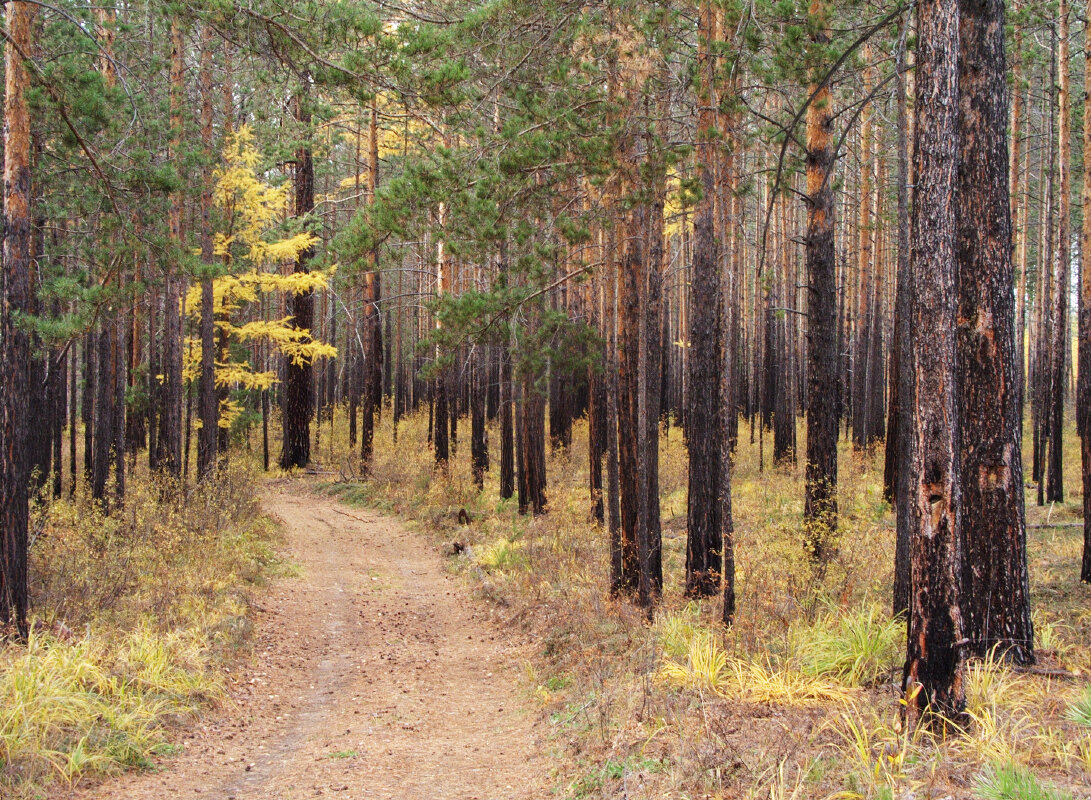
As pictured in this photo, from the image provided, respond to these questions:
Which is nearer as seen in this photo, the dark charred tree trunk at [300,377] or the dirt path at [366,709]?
the dirt path at [366,709]

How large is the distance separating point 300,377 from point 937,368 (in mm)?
20801

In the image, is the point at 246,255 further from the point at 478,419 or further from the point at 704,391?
the point at 704,391

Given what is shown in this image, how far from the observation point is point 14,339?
703cm

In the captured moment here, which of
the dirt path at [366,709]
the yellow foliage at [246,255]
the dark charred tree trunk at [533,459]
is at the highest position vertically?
the yellow foliage at [246,255]

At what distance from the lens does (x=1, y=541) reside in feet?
22.8

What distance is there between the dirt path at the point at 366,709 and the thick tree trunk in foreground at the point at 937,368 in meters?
2.92

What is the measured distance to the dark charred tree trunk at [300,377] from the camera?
2183cm

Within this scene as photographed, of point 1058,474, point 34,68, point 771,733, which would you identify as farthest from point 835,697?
point 1058,474

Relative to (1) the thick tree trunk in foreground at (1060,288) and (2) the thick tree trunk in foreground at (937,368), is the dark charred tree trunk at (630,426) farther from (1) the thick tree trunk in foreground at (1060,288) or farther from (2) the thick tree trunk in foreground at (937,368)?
(1) the thick tree trunk in foreground at (1060,288)

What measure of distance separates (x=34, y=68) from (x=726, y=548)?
7.64 meters

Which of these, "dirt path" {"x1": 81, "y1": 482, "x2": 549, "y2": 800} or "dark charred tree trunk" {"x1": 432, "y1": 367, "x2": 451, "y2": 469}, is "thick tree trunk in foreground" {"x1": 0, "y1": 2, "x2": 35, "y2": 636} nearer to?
"dirt path" {"x1": 81, "y1": 482, "x2": 549, "y2": 800}

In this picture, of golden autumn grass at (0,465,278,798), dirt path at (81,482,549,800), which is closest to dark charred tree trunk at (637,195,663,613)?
dirt path at (81,482,549,800)

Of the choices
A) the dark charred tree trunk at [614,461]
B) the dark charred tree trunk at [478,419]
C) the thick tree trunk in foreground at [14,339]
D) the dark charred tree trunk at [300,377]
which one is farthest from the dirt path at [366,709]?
the dark charred tree trunk at [300,377]

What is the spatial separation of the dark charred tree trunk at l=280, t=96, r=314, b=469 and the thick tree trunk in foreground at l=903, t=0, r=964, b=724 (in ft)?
61.5
